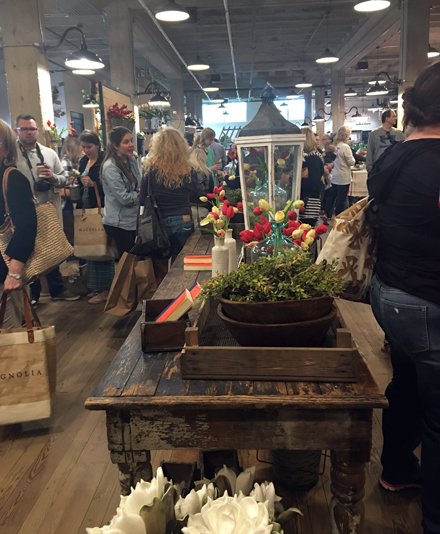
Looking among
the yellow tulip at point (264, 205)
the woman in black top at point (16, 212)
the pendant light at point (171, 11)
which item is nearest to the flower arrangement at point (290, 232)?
the yellow tulip at point (264, 205)

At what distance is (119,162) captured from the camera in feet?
13.4

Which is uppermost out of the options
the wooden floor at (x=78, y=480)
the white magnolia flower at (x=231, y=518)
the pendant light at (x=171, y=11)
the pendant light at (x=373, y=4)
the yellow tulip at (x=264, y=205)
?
the pendant light at (x=373, y=4)

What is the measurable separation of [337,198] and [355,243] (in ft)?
22.7

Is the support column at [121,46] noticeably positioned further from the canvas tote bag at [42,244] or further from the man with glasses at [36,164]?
the canvas tote bag at [42,244]

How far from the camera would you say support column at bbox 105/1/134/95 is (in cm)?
804

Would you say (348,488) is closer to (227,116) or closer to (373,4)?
(373,4)

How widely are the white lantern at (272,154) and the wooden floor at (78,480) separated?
4.07 feet

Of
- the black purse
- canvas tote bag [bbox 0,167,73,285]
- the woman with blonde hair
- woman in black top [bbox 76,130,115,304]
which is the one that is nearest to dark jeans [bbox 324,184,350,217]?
the woman with blonde hair

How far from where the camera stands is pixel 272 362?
4.28ft

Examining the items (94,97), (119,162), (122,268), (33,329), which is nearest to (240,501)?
(33,329)

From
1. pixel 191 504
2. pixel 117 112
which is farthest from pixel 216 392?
pixel 117 112

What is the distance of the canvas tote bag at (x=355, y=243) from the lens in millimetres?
1701

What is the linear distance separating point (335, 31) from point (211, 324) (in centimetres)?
1181

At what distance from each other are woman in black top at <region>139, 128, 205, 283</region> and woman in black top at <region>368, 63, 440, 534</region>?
2.23 metres
